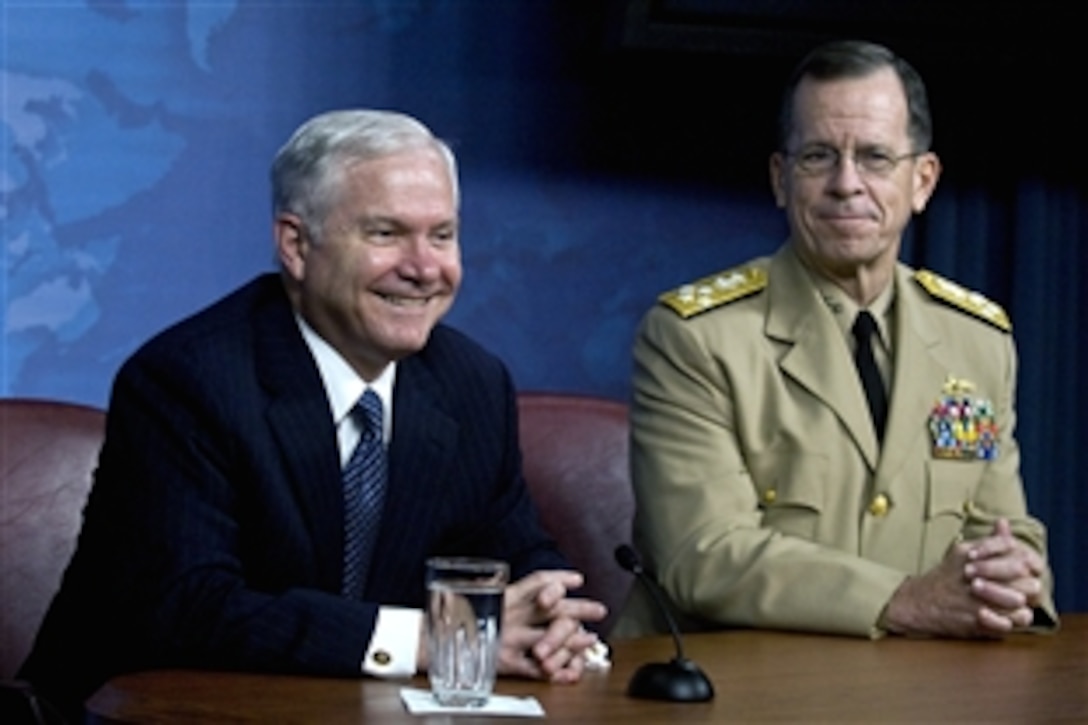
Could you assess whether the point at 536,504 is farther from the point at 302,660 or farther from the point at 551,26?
the point at 302,660

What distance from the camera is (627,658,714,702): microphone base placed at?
2.27m

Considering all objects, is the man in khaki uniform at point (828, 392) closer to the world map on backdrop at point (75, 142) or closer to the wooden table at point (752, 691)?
the wooden table at point (752, 691)

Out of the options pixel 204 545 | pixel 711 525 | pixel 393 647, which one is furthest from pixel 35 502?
pixel 393 647

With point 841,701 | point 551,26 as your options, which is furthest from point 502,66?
point 841,701

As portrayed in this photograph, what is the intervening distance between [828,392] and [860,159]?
1.14ft

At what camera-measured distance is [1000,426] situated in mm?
3277

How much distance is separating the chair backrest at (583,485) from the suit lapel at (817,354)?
2.18 feet

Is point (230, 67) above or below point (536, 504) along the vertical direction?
above

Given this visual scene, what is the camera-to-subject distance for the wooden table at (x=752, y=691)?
85.4 inches

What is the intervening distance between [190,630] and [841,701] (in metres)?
0.73

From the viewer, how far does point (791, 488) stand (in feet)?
10.2

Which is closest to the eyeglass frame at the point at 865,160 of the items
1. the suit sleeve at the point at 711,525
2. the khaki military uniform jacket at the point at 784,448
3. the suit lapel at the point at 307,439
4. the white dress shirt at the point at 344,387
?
the khaki military uniform jacket at the point at 784,448

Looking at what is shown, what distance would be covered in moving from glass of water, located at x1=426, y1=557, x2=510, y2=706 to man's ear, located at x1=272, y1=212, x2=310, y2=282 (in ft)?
2.31

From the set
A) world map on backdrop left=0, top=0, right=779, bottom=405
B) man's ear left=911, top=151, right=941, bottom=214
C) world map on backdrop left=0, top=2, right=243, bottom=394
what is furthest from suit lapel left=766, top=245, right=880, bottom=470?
world map on backdrop left=0, top=2, right=243, bottom=394
